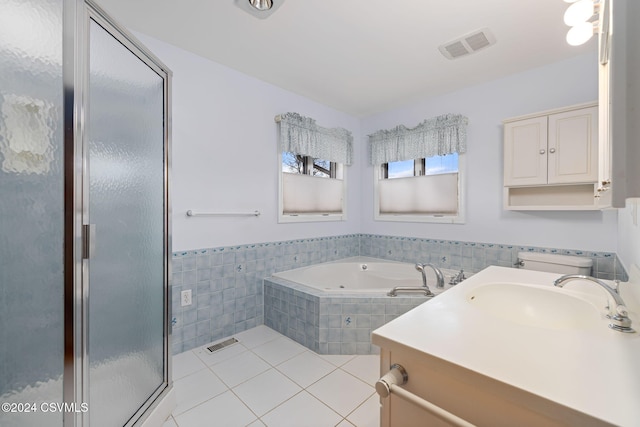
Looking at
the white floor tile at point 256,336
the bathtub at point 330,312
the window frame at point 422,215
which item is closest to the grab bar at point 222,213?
the bathtub at point 330,312

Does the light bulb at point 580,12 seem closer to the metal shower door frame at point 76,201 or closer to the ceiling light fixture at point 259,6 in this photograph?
the ceiling light fixture at point 259,6

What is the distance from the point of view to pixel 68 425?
0.92 m

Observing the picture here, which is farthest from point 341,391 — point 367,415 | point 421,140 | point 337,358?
point 421,140

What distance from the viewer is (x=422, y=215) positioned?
3127mm

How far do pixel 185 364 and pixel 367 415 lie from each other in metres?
1.35

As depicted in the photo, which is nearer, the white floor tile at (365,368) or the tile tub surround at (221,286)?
the white floor tile at (365,368)

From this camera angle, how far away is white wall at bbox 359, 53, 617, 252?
2156 millimetres

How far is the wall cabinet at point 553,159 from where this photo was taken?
6.43ft

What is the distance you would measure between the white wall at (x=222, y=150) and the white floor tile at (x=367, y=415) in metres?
1.62

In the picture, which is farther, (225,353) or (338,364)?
(225,353)

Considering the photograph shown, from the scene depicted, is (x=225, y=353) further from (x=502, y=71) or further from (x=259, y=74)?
(x=502, y=71)

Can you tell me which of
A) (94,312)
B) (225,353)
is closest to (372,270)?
(225,353)

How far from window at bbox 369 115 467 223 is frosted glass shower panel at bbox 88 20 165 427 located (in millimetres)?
2541

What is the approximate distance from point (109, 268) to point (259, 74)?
2122mm
